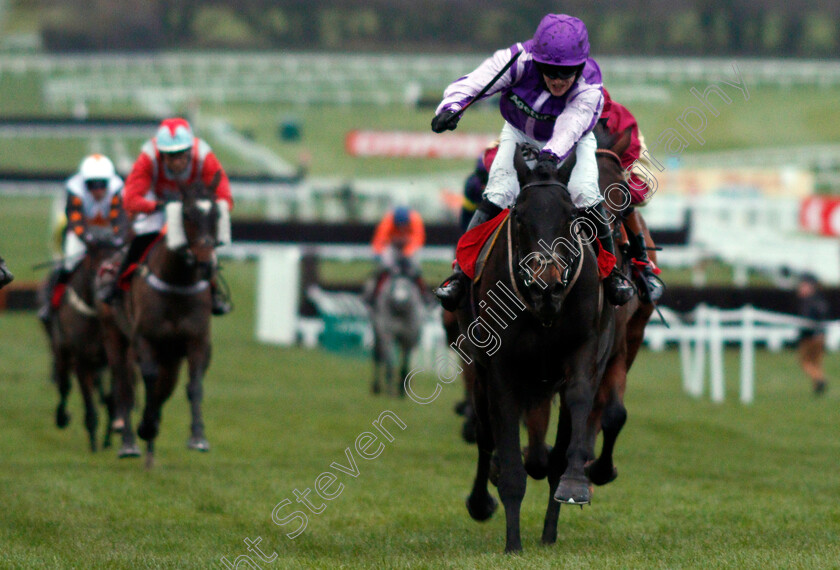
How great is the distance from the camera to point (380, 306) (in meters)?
15.3

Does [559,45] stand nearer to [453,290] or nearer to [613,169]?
[613,169]

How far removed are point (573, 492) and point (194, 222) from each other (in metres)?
4.01

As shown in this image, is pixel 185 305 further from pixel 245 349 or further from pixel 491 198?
pixel 245 349

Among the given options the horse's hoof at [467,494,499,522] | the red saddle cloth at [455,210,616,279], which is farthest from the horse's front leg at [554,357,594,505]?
the horse's hoof at [467,494,499,522]

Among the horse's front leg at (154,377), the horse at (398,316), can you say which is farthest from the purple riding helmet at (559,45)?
the horse at (398,316)

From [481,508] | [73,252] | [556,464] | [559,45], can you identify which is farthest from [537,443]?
[73,252]

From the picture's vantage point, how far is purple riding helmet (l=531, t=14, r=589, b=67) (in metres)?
5.82

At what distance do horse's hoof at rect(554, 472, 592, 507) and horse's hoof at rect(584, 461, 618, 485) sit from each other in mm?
1133

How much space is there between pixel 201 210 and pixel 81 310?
252 cm

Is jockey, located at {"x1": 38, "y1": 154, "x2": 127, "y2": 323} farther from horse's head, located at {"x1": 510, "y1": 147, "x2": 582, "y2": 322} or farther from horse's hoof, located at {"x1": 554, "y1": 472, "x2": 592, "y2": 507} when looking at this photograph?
horse's hoof, located at {"x1": 554, "y1": 472, "x2": 592, "y2": 507}

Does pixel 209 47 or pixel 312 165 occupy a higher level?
pixel 209 47

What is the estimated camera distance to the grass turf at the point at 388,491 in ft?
19.6

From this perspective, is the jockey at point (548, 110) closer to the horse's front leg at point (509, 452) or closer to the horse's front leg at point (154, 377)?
the horse's front leg at point (509, 452)

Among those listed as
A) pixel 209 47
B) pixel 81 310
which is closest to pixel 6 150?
pixel 209 47
